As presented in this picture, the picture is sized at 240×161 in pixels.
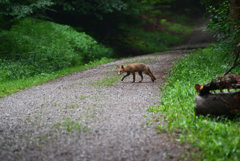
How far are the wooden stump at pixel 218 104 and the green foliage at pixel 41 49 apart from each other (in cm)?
878

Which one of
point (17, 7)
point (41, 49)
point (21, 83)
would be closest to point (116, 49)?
point (41, 49)

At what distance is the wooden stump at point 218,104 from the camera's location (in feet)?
13.3

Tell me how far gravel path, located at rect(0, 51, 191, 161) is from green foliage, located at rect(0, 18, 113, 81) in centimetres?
449

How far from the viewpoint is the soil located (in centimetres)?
337

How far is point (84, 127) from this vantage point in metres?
4.25

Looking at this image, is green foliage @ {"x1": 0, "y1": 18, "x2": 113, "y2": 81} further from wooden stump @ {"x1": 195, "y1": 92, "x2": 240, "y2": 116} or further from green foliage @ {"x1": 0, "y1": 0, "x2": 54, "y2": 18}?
wooden stump @ {"x1": 195, "y1": 92, "x2": 240, "y2": 116}

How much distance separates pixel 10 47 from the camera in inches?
492

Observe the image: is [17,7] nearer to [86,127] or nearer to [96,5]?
[96,5]

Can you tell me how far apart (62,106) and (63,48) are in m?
9.19

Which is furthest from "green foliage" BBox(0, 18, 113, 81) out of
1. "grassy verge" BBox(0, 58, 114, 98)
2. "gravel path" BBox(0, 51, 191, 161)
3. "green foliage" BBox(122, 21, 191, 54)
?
"green foliage" BBox(122, 21, 191, 54)

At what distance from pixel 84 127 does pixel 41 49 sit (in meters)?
9.94

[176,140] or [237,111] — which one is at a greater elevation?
[237,111]

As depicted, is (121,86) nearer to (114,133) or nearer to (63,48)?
(114,133)

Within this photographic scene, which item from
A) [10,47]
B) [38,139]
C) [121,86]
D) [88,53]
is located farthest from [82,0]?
[38,139]
